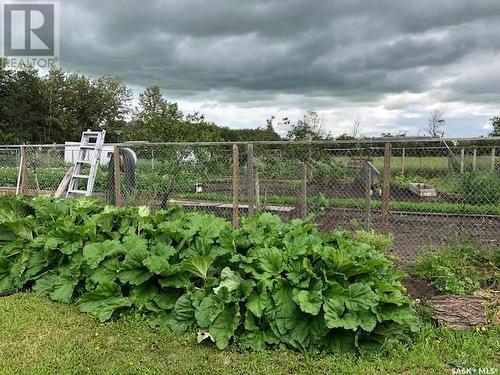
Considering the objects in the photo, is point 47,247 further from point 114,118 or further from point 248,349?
point 114,118

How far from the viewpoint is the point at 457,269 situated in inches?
167

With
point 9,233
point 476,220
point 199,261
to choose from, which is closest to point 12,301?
point 9,233

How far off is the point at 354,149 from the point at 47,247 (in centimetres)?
390

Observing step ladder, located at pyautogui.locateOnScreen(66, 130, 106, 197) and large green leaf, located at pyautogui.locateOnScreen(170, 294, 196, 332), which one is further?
step ladder, located at pyautogui.locateOnScreen(66, 130, 106, 197)

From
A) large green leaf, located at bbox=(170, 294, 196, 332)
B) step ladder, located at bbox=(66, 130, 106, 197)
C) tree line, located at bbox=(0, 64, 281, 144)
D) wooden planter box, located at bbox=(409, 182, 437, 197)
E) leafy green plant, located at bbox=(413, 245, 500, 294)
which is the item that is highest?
tree line, located at bbox=(0, 64, 281, 144)

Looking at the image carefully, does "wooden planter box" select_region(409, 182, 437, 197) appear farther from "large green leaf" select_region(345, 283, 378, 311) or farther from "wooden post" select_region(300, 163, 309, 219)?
"large green leaf" select_region(345, 283, 378, 311)

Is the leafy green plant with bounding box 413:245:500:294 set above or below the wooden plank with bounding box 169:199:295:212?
below

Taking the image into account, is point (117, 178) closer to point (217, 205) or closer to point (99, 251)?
point (217, 205)

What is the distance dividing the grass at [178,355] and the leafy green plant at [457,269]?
1.87 ft

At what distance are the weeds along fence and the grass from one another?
2.14 metres

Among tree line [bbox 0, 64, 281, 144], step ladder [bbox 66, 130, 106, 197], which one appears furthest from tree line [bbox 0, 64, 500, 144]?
step ladder [bbox 66, 130, 106, 197]

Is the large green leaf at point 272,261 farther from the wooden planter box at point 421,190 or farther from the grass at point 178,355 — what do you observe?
the wooden planter box at point 421,190

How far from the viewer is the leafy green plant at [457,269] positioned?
400 centimetres

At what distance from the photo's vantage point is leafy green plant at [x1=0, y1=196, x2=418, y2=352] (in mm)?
3209
